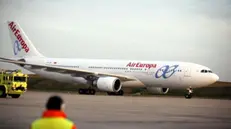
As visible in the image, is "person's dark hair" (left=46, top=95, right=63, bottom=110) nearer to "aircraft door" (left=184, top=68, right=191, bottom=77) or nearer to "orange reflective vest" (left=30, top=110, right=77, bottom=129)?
"orange reflective vest" (left=30, top=110, right=77, bottom=129)

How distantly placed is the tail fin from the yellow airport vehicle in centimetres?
1669

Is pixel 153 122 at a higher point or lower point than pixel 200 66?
lower

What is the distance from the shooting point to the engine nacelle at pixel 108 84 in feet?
110

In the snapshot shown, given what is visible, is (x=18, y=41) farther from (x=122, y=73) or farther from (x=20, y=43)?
(x=122, y=73)

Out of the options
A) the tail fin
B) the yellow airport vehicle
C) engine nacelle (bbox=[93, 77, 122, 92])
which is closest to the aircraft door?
engine nacelle (bbox=[93, 77, 122, 92])

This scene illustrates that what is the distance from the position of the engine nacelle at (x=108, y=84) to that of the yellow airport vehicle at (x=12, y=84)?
28.7ft

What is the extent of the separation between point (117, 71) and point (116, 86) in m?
2.41

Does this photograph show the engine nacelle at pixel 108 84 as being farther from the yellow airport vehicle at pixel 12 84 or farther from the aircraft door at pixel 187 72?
the yellow airport vehicle at pixel 12 84

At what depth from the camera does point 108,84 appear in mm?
33500

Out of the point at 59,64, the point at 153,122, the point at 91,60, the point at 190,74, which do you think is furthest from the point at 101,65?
the point at 153,122

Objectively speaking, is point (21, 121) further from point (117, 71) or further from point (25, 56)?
point (25, 56)

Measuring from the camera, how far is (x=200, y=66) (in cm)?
3394

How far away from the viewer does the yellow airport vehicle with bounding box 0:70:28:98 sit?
24875 mm

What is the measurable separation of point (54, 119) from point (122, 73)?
32009 mm
